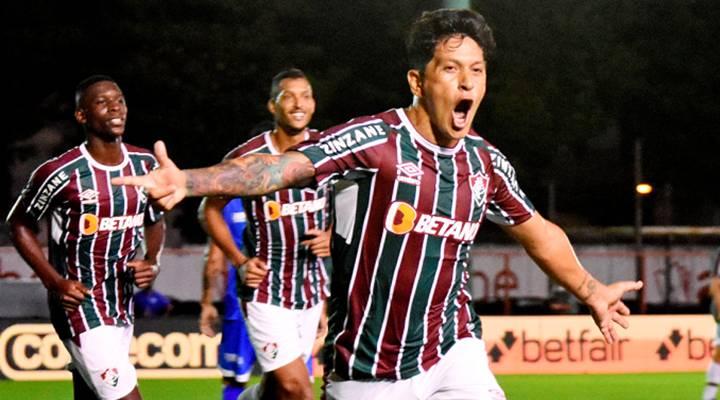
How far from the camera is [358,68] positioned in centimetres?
3123

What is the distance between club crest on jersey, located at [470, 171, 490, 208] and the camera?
6155mm

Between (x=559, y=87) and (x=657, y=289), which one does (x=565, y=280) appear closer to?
(x=657, y=289)

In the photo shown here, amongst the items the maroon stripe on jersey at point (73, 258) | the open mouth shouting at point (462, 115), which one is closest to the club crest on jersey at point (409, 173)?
the open mouth shouting at point (462, 115)

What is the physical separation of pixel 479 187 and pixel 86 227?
3.23 metres

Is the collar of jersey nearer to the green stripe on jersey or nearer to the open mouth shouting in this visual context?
the green stripe on jersey

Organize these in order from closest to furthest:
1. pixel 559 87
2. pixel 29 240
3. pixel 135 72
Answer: pixel 29 240 → pixel 135 72 → pixel 559 87

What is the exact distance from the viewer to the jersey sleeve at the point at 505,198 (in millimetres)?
6344

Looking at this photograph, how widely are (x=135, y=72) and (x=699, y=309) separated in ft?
39.3

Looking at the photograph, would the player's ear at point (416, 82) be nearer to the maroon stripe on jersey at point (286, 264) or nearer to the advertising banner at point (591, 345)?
the maroon stripe on jersey at point (286, 264)

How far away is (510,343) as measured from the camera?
60.7 feet

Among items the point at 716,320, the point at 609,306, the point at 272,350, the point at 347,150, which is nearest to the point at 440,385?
the point at 609,306

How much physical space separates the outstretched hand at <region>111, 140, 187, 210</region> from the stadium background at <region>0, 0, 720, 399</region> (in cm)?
2002

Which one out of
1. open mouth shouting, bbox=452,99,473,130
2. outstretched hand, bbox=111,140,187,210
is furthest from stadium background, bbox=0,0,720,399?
outstretched hand, bbox=111,140,187,210

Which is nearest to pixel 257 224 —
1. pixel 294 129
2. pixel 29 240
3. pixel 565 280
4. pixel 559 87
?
pixel 294 129
